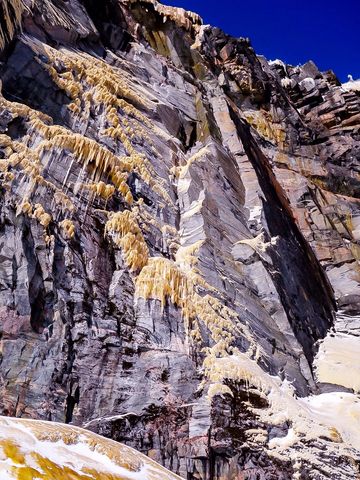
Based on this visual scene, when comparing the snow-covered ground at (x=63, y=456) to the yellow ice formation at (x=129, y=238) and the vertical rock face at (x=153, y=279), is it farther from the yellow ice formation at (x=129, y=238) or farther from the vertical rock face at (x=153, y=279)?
→ the yellow ice formation at (x=129, y=238)

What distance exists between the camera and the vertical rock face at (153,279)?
9.50 metres

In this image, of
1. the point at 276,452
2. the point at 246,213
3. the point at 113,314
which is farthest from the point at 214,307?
the point at 246,213

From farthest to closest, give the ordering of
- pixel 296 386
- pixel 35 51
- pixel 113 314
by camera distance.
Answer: pixel 35 51, pixel 296 386, pixel 113 314

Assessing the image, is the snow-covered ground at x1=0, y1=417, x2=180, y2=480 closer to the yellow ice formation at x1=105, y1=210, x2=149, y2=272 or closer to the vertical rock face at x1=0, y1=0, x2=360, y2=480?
the vertical rock face at x1=0, y1=0, x2=360, y2=480

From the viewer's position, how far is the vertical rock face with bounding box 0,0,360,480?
31.2ft

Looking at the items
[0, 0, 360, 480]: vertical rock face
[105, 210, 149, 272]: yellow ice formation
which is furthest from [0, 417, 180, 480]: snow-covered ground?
[105, 210, 149, 272]: yellow ice formation

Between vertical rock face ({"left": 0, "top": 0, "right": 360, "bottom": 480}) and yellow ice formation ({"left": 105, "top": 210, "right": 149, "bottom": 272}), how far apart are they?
6cm

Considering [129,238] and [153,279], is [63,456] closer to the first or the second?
[153,279]

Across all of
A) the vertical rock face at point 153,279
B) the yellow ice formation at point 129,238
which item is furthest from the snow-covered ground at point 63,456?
the yellow ice formation at point 129,238

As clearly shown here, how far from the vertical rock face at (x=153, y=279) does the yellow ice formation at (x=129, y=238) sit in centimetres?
6

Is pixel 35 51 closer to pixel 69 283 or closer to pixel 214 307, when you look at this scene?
pixel 69 283

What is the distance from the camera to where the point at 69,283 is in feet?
34.6

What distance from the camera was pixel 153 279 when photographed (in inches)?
468

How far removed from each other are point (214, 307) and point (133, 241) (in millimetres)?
2820
